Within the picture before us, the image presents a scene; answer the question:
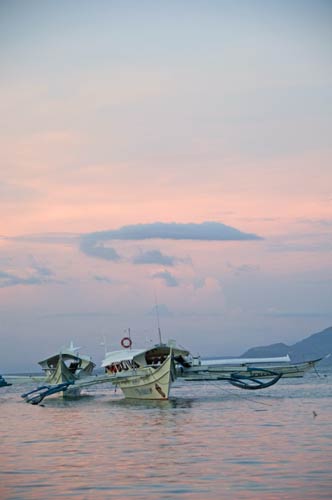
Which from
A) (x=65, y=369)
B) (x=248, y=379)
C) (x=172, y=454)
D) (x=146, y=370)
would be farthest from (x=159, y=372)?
(x=172, y=454)

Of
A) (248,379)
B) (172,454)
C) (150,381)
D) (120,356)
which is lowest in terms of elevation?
(248,379)

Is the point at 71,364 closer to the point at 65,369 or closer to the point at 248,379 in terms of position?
the point at 65,369

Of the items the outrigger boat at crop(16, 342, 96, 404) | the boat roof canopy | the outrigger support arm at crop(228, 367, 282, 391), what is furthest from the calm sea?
the outrigger boat at crop(16, 342, 96, 404)

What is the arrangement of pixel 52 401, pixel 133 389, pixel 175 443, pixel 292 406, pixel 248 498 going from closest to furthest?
pixel 248 498 → pixel 175 443 → pixel 292 406 → pixel 133 389 → pixel 52 401

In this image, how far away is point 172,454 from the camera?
86.6 ft

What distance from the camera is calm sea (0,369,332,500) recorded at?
803 inches

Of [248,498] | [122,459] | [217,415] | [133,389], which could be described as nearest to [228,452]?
[122,459]

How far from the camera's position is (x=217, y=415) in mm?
41250

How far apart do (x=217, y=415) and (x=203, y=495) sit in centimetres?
2191

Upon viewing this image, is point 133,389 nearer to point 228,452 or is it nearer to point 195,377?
point 195,377

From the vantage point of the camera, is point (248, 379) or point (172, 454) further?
point (248, 379)

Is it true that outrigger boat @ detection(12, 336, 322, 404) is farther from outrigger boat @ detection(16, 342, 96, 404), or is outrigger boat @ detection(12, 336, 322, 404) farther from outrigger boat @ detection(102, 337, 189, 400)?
outrigger boat @ detection(16, 342, 96, 404)

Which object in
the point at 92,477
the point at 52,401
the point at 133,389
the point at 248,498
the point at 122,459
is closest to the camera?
the point at 248,498

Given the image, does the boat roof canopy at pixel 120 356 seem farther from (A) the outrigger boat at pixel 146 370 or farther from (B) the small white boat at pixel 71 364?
(B) the small white boat at pixel 71 364
